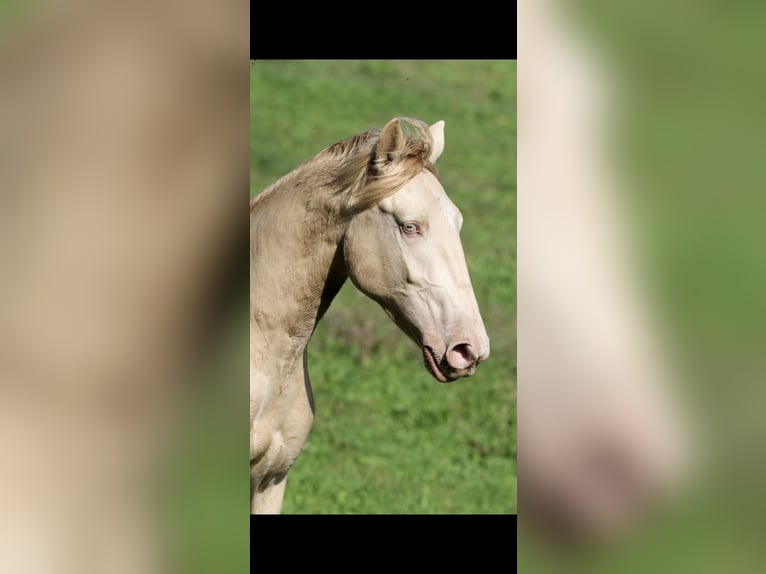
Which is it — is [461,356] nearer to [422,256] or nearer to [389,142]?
[422,256]

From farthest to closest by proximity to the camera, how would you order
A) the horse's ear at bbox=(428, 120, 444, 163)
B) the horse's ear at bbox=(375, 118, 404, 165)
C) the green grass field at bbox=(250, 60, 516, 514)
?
the green grass field at bbox=(250, 60, 516, 514) → the horse's ear at bbox=(428, 120, 444, 163) → the horse's ear at bbox=(375, 118, 404, 165)

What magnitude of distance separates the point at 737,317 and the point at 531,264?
4.9 inches

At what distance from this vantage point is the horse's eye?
1.60 meters

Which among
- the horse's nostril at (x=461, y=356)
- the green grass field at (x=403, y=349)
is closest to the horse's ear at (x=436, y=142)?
the horse's nostril at (x=461, y=356)

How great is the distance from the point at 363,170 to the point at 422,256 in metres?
0.19

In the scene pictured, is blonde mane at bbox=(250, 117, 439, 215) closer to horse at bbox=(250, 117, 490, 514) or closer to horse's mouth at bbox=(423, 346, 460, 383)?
horse at bbox=(250, 117, 490, 514)

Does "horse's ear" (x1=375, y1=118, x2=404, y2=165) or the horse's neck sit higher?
"horse's ear" (x1=375, y1=118, x2=404, y2=165)

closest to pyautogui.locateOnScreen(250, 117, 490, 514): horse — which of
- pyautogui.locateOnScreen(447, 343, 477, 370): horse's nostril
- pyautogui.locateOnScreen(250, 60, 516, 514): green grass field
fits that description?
pyautogui.locateOnScreen(447, 343, 477, 370): horse's nostril

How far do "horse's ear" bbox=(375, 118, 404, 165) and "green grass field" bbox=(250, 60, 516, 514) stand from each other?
1.43 metres

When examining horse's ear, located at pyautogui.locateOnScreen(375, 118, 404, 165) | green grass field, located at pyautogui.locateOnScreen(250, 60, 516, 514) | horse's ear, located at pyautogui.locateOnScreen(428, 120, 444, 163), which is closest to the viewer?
horse's ear, located at pyautogui.locateOnScreen(375, 118, 404, 165)

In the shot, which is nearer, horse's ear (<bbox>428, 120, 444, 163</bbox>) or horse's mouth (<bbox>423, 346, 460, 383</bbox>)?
horse's mouth (<bbox>423, 346, 460, 383</bbox>)

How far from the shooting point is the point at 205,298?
0.51 meters

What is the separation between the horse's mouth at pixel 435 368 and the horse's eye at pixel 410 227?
217mm

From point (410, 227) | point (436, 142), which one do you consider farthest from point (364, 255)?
point (436, 142)
